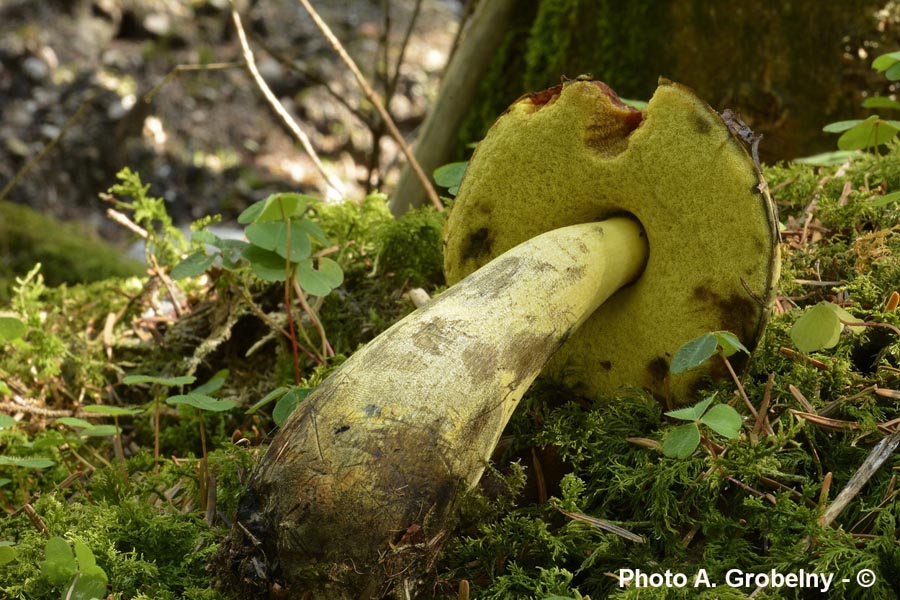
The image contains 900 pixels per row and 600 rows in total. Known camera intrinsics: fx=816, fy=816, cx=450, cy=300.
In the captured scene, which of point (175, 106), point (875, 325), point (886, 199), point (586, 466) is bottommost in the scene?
point (175, 106)

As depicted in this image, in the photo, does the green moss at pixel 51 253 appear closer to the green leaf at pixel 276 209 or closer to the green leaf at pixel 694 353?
the green leaf at pixel 276 209

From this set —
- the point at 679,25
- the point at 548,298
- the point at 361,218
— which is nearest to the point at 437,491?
the point at 548,298

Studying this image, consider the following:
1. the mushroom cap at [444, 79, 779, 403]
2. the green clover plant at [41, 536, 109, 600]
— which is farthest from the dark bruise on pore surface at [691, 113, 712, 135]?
the green clover plant at [41, 536, 109, 600]

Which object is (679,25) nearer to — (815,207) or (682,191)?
(815,207)

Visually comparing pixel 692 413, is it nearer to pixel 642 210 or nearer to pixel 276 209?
pixel 642 210

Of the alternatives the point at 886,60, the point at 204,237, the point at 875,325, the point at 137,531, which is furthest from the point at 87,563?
the point at 886,60

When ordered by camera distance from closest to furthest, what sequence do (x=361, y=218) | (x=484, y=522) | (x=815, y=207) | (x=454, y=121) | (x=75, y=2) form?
(x=484, y=522)
(x=815, y=207)
(x=361, y=218)
(x=454, y=121)
(x=75, y=2)

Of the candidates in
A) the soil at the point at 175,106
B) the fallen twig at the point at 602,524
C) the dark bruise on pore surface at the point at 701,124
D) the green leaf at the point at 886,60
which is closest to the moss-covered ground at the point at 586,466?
the fallen twig at the point at 602,524
